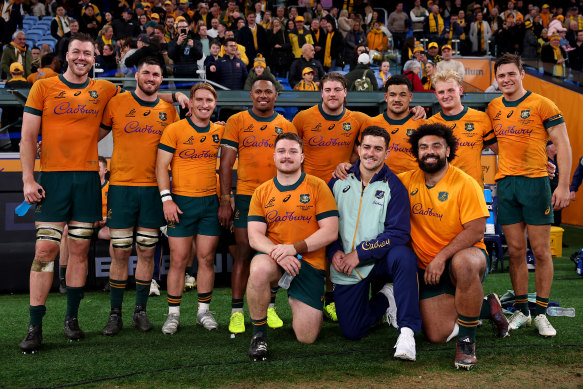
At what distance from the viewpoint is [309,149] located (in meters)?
5.34

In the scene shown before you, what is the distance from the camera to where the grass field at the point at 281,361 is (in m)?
3.61

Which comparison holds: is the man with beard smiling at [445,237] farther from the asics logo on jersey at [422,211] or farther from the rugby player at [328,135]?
the rugby player at [328,135]

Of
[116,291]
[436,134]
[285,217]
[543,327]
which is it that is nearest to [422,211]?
[436,134]

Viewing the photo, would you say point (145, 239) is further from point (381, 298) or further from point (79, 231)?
point (381, 298)

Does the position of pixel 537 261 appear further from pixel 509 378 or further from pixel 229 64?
pixel 229 64

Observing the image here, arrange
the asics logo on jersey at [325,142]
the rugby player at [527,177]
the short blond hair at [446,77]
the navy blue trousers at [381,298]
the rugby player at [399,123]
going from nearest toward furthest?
the navy blue trousers at [381,298]
the rugby player at [527,177]
the short blond hair at [446,77]
the rugby player at [399,123]
the asics logo on jersey at [325,142]

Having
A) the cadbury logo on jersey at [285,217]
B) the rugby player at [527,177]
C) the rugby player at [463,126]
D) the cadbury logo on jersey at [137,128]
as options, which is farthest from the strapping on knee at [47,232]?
the rugby player at [527,177]

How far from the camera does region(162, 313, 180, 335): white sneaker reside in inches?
190

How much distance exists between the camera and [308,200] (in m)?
4.44

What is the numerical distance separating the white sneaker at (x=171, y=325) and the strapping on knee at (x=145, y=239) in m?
0.64

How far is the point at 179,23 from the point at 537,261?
8.84 metres

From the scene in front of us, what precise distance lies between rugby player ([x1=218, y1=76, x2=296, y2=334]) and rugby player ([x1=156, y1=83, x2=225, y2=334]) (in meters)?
0.14

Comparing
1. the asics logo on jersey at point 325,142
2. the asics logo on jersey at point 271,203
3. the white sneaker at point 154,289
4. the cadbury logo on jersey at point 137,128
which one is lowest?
the white sneaker at point 154,289

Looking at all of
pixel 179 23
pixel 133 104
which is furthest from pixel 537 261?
pixel 179 23
